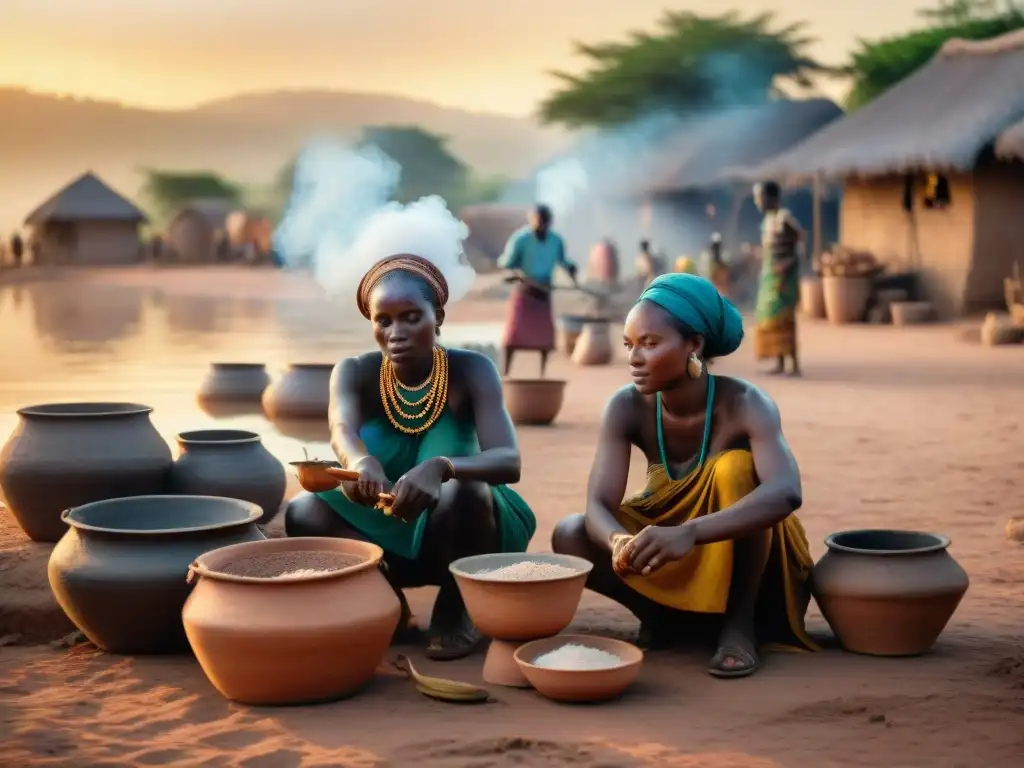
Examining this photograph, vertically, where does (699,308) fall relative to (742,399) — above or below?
above

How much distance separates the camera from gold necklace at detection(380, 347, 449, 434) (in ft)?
14.8

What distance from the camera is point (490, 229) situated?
135 feet

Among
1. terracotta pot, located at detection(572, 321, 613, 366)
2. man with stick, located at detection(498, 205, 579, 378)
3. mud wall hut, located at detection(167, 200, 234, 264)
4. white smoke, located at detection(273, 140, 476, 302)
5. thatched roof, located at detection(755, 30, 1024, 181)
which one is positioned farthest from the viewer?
mud wall hut, located at detection(167, 200, 234, 264)

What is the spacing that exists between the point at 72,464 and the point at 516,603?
6.53 feet

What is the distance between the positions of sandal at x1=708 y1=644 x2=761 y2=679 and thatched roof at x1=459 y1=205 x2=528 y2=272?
36.8 m

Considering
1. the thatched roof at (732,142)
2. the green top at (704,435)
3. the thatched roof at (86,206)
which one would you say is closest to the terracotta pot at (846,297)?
the thatched roof at (732,142)

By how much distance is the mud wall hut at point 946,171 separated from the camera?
18953 millimetres

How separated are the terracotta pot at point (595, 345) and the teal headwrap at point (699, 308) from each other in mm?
9784

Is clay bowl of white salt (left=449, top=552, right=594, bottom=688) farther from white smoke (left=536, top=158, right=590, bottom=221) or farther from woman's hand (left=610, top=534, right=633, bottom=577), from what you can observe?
white smoke (left=536, top=158, right=590, bottom=221)

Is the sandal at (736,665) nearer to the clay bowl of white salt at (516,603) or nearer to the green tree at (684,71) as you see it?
the clay bowl of white salt at (516,603)

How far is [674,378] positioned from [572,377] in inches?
349

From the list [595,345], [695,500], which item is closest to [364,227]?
[695,500]

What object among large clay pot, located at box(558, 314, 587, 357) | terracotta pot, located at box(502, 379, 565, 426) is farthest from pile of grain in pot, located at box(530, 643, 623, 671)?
large clay pot, located at box(558, 314, 587, 357)

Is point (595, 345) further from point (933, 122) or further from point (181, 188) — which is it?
Result: point (181, 188)
